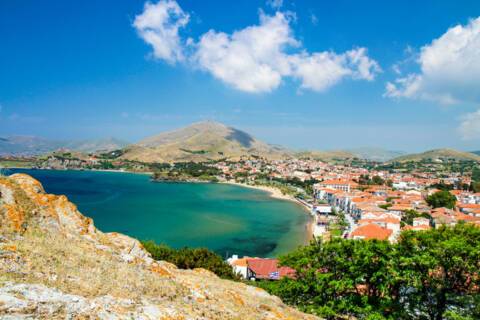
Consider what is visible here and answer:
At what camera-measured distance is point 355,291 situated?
1227cm

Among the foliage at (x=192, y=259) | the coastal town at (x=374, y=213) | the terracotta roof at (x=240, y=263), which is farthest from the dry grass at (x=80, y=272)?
the terracotta roof at (x=240, y=263)

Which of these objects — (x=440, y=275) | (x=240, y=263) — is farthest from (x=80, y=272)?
(x=240, y=263)

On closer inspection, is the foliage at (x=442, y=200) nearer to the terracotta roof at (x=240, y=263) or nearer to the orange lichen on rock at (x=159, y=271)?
the terracotta roof at (x=240, y=263)

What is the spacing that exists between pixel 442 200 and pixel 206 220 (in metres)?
52.0

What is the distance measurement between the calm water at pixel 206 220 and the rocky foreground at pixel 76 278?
110 ft

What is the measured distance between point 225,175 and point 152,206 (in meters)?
78.2

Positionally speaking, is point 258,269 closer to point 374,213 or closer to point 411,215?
point 374,213

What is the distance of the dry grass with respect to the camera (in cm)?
404

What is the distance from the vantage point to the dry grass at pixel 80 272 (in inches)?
159

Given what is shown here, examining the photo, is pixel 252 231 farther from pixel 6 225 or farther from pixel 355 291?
pixel 6 225

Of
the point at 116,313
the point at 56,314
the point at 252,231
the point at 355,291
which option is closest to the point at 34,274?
the point at 56,314

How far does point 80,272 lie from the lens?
4488 millimetres

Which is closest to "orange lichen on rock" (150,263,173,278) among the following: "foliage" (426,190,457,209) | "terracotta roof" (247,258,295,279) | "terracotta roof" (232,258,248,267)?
"terracotta roof" (247,258,295,279)

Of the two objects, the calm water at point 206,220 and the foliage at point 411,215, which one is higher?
Answer: the foliage at point 411,215
